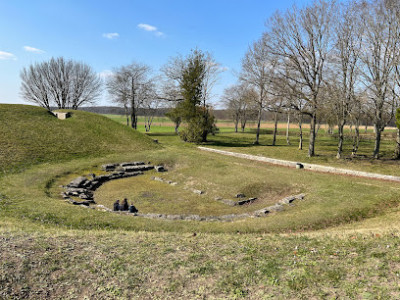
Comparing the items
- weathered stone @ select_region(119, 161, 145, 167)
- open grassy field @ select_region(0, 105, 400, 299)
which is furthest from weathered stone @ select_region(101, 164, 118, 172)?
open grassy field @ select_region(0, 105, 400, 299)

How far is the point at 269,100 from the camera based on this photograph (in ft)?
108

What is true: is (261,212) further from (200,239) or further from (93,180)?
(93,180)

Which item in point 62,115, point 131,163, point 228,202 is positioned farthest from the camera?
point 62,115

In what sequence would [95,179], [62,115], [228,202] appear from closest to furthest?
[228,202] → [95,179] → [62,115]

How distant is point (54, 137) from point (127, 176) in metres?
12.8

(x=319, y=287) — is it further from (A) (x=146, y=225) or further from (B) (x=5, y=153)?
(B) (x=5, y=153)

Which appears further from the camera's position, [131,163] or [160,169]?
[131,163]

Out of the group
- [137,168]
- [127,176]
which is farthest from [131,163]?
[127,176]

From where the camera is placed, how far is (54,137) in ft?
95.8

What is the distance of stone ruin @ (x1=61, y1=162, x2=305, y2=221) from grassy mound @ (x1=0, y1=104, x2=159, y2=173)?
5.82m

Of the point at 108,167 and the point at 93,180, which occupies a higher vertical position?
the point at 108,167

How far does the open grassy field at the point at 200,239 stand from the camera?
244 inches

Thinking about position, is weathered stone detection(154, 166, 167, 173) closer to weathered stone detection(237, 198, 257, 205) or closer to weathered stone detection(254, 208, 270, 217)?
weathered stone detection(237, 198, 257, 205)

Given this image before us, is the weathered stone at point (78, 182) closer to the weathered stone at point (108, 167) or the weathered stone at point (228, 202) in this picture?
the weathered stone at point (108, 167)
